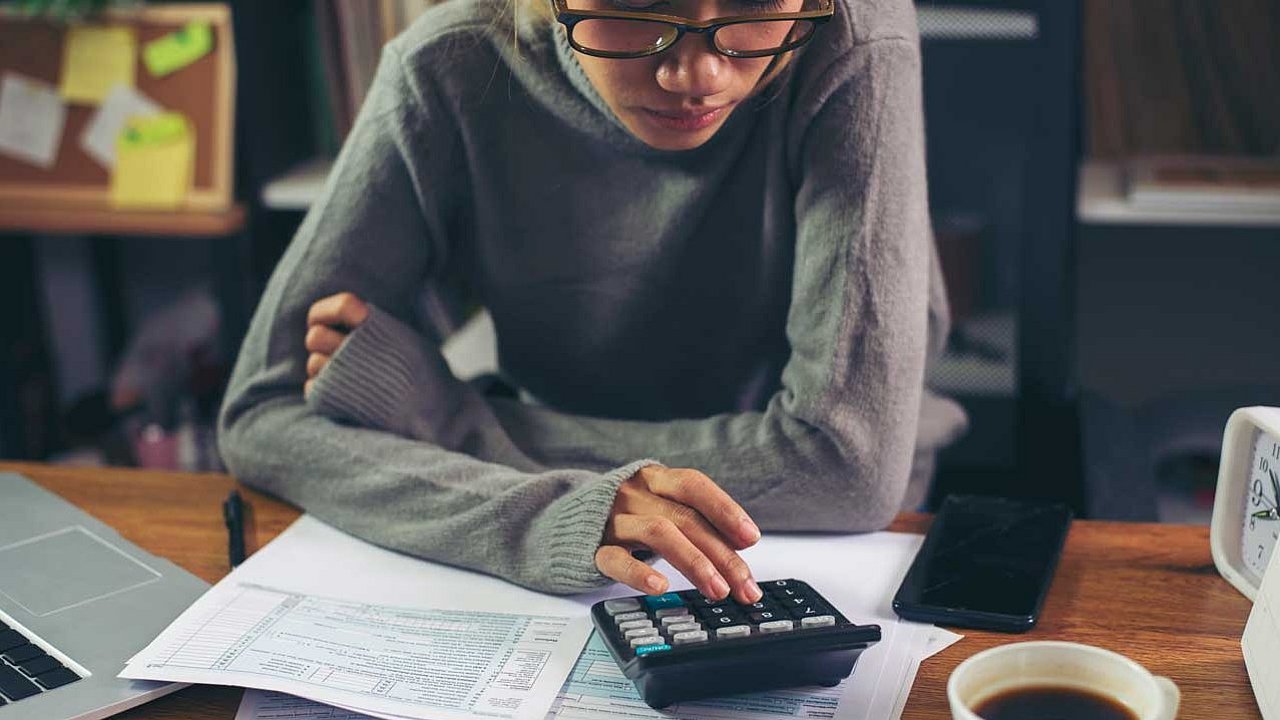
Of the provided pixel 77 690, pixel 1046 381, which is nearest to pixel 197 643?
pixel 77 690

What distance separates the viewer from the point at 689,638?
0.69m

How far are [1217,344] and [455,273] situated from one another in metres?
1.26

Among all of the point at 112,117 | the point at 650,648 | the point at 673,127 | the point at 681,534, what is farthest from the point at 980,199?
the point at 112,117

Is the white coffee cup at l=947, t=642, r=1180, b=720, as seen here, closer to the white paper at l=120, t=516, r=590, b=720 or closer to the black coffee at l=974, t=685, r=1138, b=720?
the black coffee at l=974, t=685, r=1138, b=720

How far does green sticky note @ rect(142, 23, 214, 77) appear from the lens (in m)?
1.79

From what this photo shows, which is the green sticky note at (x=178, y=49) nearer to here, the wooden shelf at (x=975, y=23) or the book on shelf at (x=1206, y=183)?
the wooden shelf at (x=975, y=23)

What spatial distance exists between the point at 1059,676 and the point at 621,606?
0.79 feet

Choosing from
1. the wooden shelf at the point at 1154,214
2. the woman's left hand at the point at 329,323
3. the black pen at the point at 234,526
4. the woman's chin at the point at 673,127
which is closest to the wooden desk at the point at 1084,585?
the black pen at the point at 234,526

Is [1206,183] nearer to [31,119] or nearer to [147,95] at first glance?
[147,95]

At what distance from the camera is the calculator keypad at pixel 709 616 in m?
0.69

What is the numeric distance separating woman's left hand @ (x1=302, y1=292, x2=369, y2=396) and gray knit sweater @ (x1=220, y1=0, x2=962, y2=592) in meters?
0.02

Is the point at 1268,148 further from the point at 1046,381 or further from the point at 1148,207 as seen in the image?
the point at 1046,381

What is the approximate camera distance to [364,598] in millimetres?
812

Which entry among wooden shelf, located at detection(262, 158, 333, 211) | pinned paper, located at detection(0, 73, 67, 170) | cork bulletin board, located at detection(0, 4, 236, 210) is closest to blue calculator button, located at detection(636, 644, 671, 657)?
wooden shelf, located at detection(262, 158, 333, 211)
